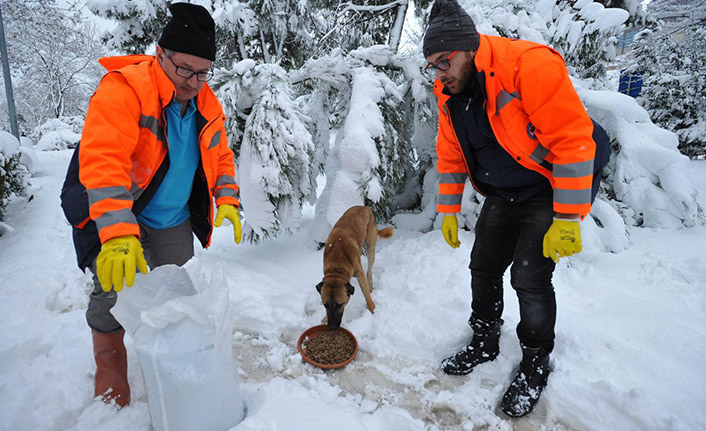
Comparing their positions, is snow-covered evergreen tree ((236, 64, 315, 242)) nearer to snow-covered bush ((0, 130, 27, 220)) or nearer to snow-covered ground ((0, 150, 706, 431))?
snow-covered ground ((0, 150, 706, 431))

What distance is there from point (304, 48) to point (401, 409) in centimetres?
1306

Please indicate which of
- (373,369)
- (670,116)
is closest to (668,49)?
(670,116)

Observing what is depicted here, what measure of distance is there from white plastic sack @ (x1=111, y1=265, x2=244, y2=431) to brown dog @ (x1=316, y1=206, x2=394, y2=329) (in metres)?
1.25

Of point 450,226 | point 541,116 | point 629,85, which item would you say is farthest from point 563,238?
point 629,85

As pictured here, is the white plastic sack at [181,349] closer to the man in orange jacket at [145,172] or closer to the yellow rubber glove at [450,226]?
the man in orange jacket at [145,172]

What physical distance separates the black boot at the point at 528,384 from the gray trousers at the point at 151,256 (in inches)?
80.8

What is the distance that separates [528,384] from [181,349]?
185cm

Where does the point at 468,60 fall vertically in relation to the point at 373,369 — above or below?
above

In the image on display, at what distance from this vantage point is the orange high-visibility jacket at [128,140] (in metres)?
1.32

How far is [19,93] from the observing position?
2455cm

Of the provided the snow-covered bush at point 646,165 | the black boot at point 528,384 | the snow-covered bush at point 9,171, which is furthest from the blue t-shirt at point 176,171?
the snow-covered bush at point 9,171

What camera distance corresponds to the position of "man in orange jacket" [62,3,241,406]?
1338 mm

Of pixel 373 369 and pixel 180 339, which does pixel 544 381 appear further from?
pixel 180 339

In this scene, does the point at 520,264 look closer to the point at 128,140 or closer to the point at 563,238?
the point at 563,238
